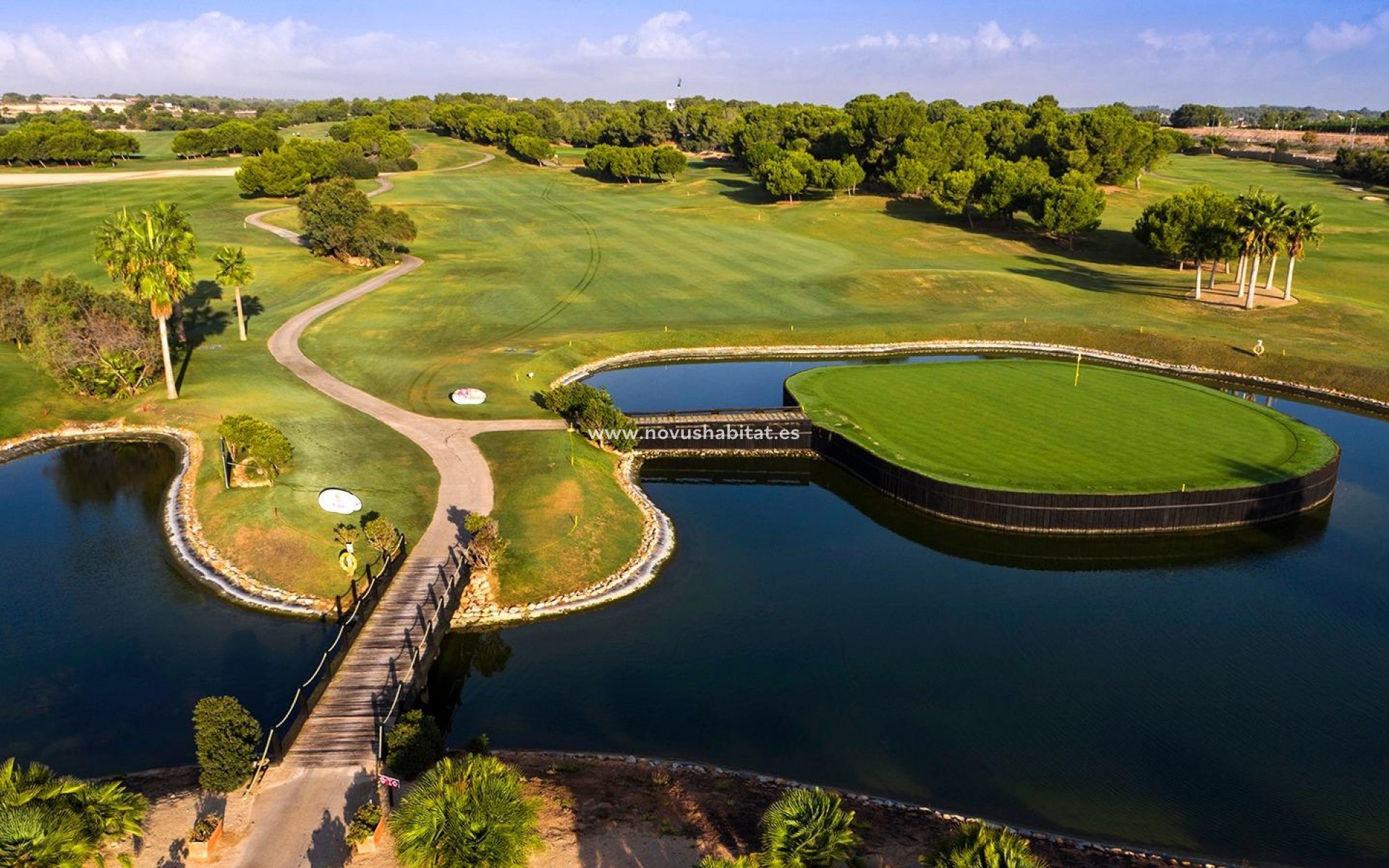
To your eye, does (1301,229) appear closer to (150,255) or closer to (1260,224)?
(1260,224)

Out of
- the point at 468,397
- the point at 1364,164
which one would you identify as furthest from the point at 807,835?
the point at 1364,164

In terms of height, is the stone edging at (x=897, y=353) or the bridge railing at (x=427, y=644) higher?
the stone edging at (x=897, y=353)

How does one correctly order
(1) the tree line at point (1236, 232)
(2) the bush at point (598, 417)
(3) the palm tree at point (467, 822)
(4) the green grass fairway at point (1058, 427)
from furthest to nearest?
(1) the tree line at point (1236, 232)
(2) the bush at point (598, 417)
(4) the green grass fairway at point (1058, 427)
(3) the palm tree at point (467, 822)

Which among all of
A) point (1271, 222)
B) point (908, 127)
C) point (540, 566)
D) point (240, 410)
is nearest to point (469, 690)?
point (540, 566)

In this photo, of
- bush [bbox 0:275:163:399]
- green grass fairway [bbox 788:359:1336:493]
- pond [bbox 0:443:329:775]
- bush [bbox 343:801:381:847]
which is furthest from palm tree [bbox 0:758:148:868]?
bush [bbox 0:275:163:399]

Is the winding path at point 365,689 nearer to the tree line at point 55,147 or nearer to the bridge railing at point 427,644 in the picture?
the bridge railing at point 427,644

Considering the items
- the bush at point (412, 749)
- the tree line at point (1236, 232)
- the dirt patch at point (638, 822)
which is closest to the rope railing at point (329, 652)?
the dirt patch at point (638, 822)

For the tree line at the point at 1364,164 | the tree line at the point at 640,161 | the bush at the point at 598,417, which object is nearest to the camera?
the bush at the point at 598,417
